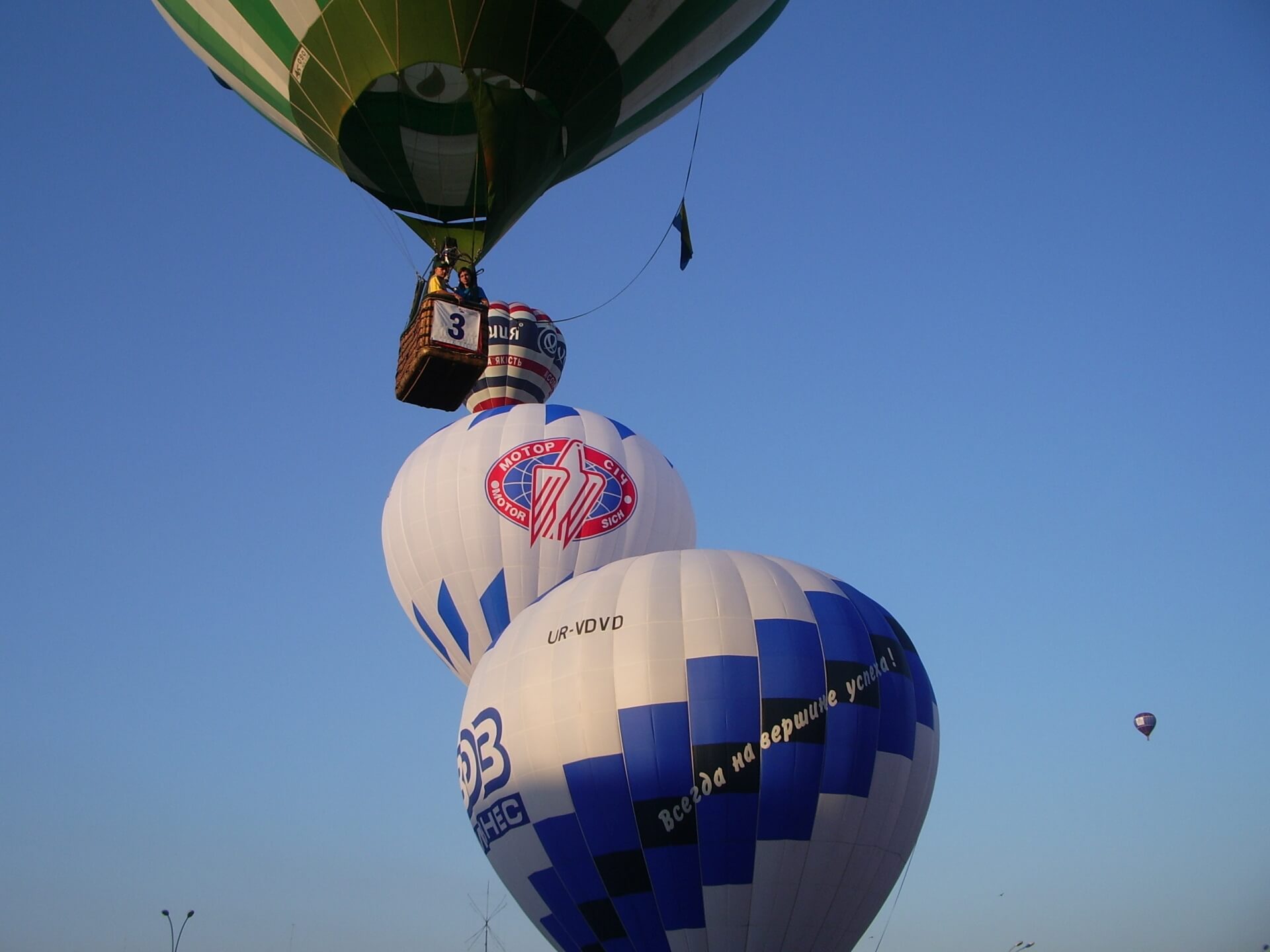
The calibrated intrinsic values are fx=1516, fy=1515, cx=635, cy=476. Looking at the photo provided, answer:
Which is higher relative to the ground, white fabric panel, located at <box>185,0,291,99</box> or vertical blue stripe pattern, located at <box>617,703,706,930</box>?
white fabric panel, located at <box>185,0,291,99</box>

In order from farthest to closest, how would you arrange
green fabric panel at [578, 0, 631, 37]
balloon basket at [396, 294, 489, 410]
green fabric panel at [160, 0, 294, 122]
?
1. green fabric panel at [160, 0, 294, 122]
2. green fabric panel at [578, 0, 631, 37]
3. balloon basket at [396, 294, 489, 410]

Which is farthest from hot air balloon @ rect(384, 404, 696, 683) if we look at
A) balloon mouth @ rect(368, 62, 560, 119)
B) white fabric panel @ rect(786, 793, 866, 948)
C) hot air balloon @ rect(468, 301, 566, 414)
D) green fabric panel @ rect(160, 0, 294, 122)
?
balloon mouth @ rect(368, 62, 560, 119)

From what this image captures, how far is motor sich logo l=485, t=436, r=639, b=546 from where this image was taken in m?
18.8

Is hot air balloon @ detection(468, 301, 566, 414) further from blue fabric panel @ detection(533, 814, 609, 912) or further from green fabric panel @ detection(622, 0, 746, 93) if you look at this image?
blue fabric panel @ detection(533, 814, 609, 912)

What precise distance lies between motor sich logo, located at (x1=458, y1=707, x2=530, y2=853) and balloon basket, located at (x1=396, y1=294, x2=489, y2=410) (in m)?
3.32

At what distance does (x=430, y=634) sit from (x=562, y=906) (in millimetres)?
6107

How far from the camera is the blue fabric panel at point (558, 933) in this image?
558 inches

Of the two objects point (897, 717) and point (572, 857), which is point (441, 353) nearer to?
point (572, 857)

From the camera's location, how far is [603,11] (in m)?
13.5

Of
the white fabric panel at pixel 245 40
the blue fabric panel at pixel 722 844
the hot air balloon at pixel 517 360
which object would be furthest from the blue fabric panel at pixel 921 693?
the hot air balloon at pixel 517 360

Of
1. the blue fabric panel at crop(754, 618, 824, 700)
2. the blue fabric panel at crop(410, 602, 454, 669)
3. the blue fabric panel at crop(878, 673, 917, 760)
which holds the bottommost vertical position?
the blue fabric panel at crop(878, 673, 917, 760)

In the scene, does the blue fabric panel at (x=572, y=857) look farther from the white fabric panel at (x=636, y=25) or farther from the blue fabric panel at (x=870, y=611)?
the white fabric panel at (x=636, y=25)

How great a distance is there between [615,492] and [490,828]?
574 cm

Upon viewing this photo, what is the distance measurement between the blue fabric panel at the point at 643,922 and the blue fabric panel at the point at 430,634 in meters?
6.14
